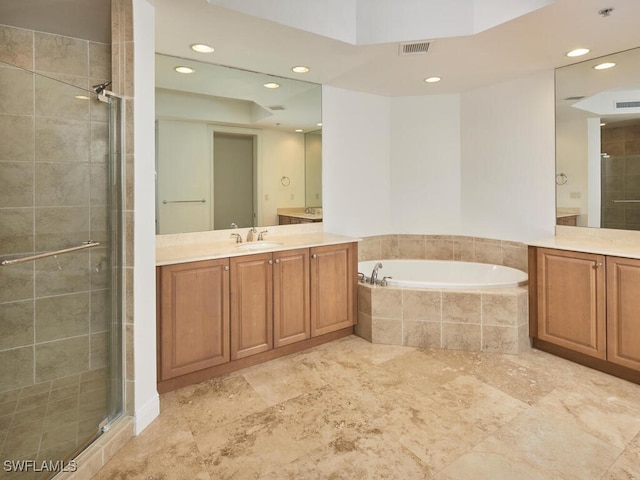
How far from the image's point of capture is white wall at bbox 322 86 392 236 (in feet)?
12.7

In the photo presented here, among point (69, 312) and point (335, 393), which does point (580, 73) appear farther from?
point (69, 312)

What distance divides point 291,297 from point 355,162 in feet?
5.84

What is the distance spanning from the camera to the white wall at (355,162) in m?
3.87

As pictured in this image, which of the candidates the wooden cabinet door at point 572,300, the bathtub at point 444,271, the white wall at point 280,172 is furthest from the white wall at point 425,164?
the wooden cabinet door at point 572,300

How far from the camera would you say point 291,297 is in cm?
296

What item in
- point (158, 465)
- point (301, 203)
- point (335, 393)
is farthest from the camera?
point (301, 203)

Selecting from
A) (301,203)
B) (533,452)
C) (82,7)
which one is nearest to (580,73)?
(301,203)

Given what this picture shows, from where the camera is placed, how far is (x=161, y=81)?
290 cm

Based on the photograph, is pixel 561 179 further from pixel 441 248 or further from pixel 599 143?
pixel 441 248

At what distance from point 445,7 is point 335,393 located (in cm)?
264

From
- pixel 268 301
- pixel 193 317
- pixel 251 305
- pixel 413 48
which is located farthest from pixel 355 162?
pixel 193 317

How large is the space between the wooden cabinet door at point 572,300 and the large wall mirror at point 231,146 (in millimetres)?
2084

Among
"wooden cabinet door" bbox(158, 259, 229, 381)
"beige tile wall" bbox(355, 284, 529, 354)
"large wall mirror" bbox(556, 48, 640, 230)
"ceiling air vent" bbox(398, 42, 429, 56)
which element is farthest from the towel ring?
"wooden cabinet door" bbox(158, 259, 229, 381)

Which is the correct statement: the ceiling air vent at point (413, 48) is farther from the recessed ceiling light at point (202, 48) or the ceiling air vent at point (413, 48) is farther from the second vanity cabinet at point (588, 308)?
the second vanity cabinet at point (588, 308)
